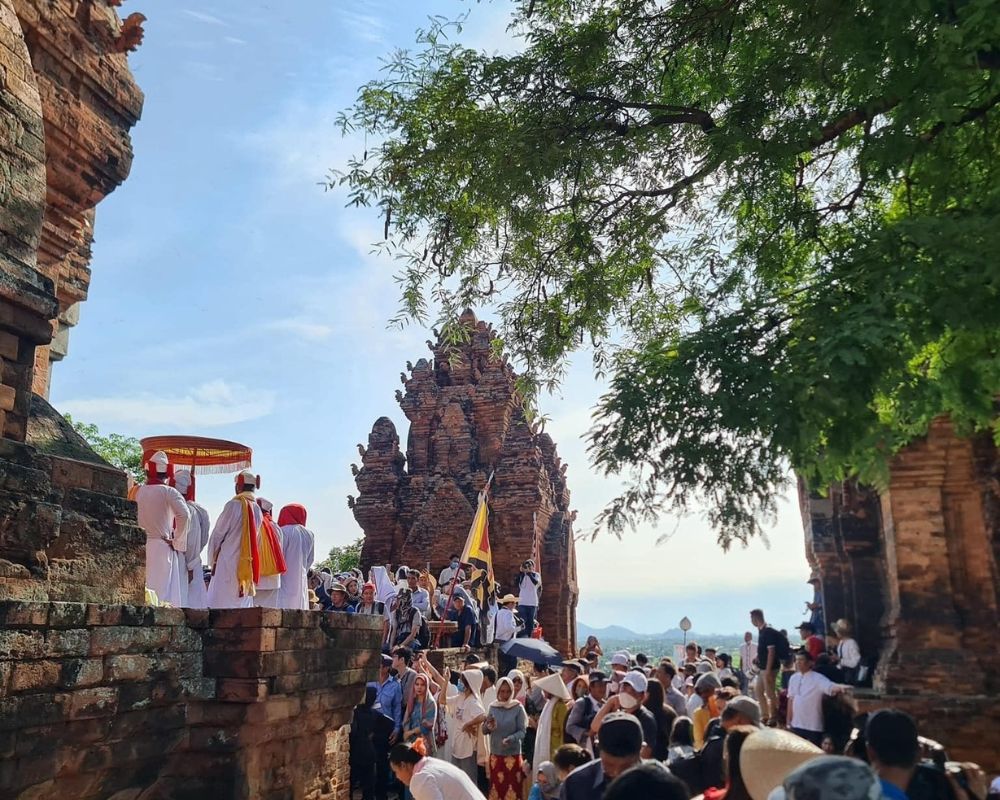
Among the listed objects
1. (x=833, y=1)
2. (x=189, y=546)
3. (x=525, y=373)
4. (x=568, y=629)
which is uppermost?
(x=833, y=1)

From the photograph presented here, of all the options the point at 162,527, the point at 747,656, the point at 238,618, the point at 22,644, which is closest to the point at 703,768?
the point at 238,618

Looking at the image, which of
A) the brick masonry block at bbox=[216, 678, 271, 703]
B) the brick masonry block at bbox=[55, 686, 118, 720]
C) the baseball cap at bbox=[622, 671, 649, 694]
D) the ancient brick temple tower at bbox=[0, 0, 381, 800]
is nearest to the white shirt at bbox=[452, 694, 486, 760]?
the baseball cap at bbox=[622, 671, 649, 694]

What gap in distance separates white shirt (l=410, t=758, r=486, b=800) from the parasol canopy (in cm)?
998

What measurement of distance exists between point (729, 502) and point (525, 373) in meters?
3.41

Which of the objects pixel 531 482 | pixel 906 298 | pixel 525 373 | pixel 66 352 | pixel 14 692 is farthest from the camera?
pixel 531 482

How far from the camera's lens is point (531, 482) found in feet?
68.9

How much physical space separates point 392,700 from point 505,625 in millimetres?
6559

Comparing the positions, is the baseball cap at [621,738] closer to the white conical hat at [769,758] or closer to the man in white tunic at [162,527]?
the white conical hat at [769,758]

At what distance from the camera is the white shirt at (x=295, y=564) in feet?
25.3

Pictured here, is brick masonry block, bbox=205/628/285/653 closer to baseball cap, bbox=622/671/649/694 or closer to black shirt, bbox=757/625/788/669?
baseball cap, bbox=622/671/649/694

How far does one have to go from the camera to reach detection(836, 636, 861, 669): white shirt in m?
10.1

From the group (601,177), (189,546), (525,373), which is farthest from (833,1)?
(189,546)

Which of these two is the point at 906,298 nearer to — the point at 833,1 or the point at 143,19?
the point at 833,1

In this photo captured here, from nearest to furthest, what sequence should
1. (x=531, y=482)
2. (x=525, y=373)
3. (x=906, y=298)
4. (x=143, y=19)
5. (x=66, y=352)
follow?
1. (x=906, y=298)
2. (x=143, y=19)
3. (x=525, y=373)
4. (x=66, y=352)
5. (x=531, y=482)
